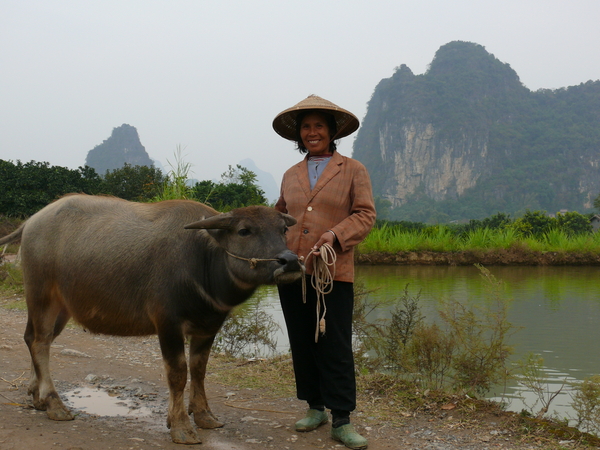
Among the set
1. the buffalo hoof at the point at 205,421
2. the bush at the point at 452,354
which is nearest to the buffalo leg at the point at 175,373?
the buffalo hoof at the point at 205,421

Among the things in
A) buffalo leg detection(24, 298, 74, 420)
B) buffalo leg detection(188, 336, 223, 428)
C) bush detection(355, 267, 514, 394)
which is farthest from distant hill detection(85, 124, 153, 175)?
buffalo leg detection(188, 336, 223, 428)

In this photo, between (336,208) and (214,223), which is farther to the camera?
(336,208)

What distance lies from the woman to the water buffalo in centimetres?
22

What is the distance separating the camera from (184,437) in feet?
9.57

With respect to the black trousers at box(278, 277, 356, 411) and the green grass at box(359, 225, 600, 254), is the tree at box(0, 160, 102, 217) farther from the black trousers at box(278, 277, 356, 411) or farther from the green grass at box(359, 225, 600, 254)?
the black trousers at box(278, 277, 356, 411)

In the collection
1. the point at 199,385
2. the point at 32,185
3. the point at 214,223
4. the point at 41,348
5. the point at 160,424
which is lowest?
the point at 160,424

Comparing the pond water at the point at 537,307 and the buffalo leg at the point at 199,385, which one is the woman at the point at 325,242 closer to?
the buffalo leg at the point at 199,385

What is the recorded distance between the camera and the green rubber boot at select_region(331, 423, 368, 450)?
286cm

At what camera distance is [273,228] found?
2.87 meters

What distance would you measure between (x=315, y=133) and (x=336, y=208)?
481 mm

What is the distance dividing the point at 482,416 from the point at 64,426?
2.58 m

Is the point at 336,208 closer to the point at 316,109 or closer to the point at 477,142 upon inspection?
the point at 316,109

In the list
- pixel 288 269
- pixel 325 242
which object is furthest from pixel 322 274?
pixel 288 269

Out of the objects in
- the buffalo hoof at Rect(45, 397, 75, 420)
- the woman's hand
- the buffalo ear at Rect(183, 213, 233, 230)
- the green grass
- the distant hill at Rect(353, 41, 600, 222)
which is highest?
the distant hill at Rect(353, 41, 600, 222)
